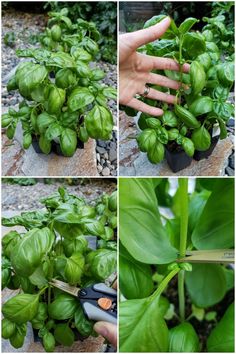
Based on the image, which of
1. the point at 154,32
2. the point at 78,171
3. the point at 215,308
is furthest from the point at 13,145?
the point at 215,308

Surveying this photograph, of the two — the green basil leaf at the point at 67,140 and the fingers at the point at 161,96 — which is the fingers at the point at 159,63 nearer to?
the fingers at the point at 161,96

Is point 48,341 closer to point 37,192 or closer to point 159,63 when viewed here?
point 37,192

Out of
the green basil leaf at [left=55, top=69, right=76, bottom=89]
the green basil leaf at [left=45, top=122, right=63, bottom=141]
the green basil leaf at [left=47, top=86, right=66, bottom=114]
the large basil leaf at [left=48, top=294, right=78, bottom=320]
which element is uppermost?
the green basil leaf at [left=55, top=69, right=76, bottom=89]

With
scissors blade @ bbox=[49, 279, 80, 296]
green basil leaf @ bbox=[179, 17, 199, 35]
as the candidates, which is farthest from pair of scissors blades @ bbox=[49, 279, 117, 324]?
green basil leaf @ bbox=[179, 17, 199, 35]

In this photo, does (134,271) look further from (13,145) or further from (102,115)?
(13,145)

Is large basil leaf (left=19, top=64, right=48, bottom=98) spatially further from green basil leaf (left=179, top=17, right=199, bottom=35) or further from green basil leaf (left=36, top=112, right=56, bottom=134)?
green basil leaf (left=179, top=17, right=199, bottom=35)

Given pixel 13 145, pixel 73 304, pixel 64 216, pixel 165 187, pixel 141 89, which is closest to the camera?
pixel 64 216

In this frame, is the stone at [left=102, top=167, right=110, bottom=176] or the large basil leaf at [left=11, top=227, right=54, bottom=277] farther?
the stone at [left=102, top=167, right=110, bottom=176]
